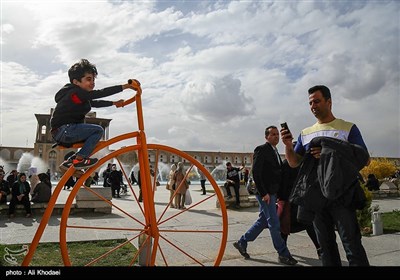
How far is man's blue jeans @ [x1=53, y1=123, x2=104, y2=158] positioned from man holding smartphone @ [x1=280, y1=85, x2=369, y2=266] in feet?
5.91

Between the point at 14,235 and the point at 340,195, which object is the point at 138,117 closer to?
the point at 340,195

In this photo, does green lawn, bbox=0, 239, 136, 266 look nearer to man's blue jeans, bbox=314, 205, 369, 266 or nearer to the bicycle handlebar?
the bicycle handlebar

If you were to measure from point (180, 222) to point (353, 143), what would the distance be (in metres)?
6.22

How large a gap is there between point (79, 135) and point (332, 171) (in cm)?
220

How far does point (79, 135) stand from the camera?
2.85 meters

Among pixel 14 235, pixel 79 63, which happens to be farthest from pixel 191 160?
pixel 14 235

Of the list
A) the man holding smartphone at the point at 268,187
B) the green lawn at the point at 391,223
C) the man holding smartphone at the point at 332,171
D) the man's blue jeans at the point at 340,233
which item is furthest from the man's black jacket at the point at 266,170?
the green lawn at the point at 391,223

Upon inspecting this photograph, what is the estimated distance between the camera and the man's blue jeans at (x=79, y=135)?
2.83 meters

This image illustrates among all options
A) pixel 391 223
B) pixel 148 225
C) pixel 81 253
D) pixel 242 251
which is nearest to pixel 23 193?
pixel 81 253

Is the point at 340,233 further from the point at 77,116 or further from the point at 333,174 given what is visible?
the point at 77,116

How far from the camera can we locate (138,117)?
327cm

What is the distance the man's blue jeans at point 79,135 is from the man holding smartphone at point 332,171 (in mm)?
1801

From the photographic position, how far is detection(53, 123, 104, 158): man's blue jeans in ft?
9.29

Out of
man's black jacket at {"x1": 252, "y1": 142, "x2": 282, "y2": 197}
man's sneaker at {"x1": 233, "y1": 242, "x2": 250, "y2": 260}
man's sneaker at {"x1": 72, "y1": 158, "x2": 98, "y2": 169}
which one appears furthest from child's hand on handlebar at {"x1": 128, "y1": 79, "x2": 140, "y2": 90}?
man's sneaker at {"x1": 233, "y1": 242, "x2": 250, "y2": 260}
